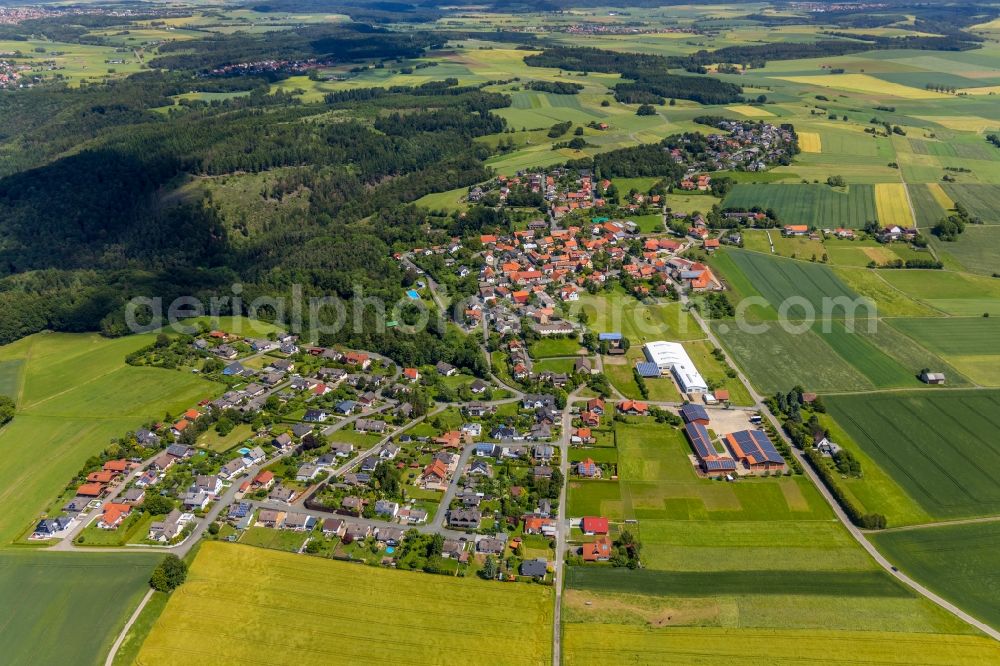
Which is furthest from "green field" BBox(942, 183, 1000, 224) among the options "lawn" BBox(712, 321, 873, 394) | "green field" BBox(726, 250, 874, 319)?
"lawn" BBox(712, 321, 873, 394)

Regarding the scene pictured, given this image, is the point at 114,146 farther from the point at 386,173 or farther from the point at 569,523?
the point at 569,523

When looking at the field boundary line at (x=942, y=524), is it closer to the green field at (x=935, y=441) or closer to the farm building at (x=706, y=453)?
the green field at (x=935, y=441)

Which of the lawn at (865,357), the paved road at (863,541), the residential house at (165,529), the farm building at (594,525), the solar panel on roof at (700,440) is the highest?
the lawn at (865,357)

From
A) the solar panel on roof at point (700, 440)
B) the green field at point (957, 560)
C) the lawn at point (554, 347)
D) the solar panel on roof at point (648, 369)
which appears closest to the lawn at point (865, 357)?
the green field at point (957, 560)

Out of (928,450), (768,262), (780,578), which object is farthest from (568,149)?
(780,578)

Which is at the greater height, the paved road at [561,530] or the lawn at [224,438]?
the paved road at [561,530]

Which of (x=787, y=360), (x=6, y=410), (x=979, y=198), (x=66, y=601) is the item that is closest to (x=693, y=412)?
(x=787, y=360)
